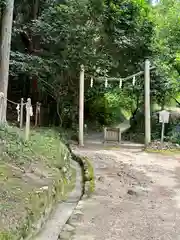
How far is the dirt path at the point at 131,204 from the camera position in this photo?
3.86 m

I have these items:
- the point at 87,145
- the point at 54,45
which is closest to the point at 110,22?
the point at 54,45

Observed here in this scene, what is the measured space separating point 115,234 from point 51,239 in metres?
0.71

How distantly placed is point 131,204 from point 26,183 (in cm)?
161

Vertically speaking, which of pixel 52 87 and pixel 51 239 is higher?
pixel 52 87

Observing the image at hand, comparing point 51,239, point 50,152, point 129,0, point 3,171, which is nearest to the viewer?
point 51,239

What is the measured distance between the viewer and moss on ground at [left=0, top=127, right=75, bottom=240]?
3191 mm

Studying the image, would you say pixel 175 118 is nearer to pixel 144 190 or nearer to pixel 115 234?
pixel 144 190

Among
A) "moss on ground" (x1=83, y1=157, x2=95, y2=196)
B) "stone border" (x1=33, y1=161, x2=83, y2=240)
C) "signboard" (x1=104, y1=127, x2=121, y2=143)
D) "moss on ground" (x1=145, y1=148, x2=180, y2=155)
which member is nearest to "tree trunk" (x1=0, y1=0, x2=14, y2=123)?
"moss on ground" (x1=83, y1=157, x2=95, y2=196)

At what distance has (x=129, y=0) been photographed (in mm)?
11805

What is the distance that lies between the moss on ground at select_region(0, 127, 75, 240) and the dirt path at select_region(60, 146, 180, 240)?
1.55 feet

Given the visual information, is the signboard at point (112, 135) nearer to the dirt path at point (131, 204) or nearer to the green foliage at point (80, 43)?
the green foliage at point (80, 43)

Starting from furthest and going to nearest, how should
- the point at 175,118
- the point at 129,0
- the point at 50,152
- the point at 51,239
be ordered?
the point at 175,118, the point at 129,0, the point at 50,152, the point at 51,239

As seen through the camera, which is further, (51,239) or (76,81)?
(76,81)

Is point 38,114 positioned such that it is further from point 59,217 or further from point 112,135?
point 59,217
